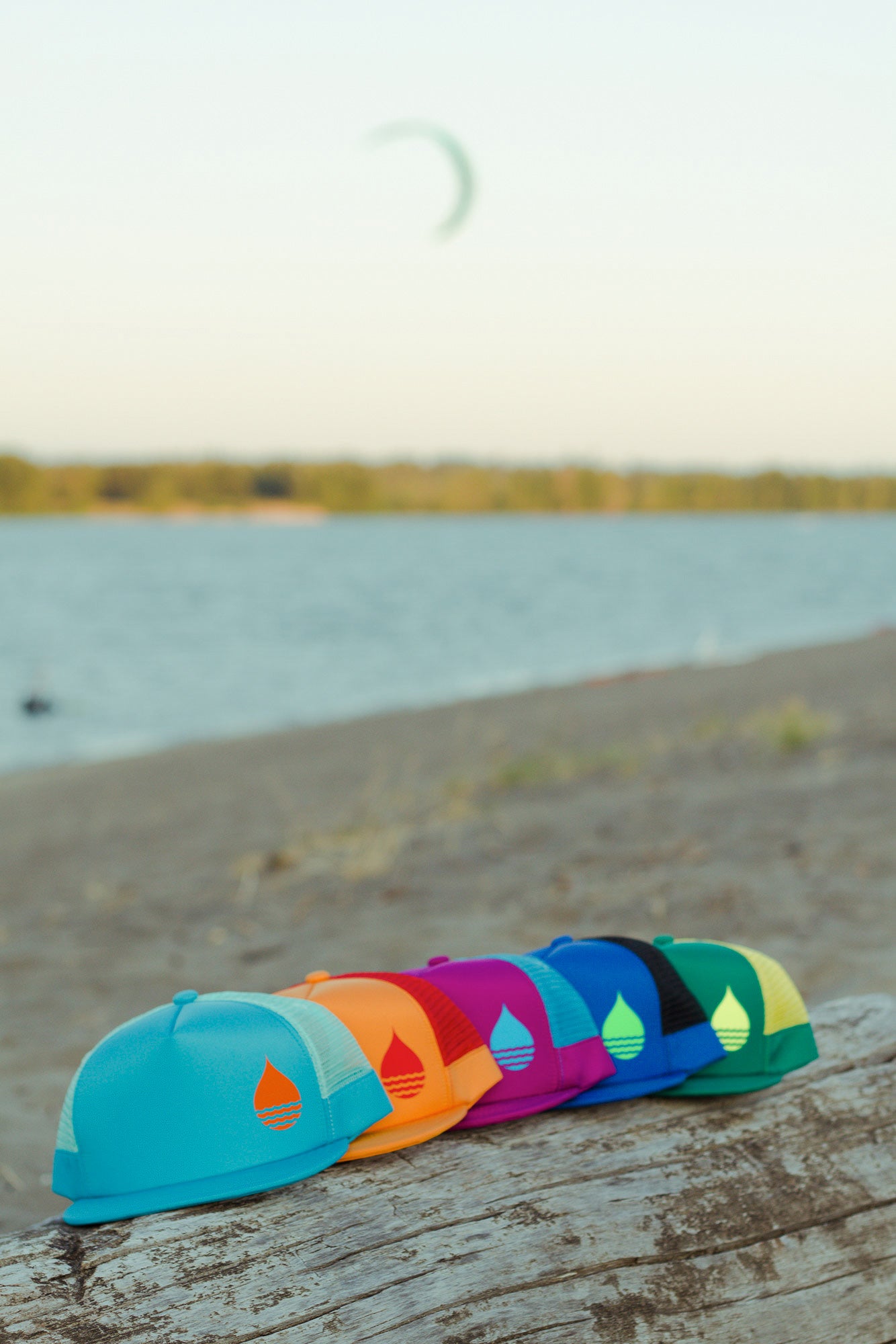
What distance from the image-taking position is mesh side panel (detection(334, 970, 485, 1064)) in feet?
7.27

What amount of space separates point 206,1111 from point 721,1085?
1.06m

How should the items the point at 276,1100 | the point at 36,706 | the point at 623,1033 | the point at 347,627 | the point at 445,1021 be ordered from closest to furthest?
the point at 276,1100 → the point at 445,1021 → the point at 623,1033 → the point at 36,706 → the point at 347,627

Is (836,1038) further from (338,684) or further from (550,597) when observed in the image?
(550,597)

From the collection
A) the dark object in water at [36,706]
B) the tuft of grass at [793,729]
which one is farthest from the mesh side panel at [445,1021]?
the dark object in water at [36,706]

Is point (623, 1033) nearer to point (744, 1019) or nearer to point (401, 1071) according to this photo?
point (744, 1019)

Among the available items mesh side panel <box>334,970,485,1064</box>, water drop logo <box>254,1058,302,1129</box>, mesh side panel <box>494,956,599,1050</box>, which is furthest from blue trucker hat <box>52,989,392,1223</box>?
mesh side panel <box>494,956,599,1050</box>

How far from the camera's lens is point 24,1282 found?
5.77ft

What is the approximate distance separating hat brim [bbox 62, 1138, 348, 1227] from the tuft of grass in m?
6.55

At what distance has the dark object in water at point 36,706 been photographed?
18.4 meters

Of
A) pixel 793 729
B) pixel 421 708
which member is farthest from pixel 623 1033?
pixel 421 708

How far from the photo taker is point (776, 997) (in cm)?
247

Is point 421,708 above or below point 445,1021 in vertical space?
below

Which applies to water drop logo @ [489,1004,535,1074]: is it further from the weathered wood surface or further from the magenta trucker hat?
the weathered wood surface

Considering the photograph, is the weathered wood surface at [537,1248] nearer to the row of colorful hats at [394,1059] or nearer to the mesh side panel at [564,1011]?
the row of colorful hats at [394,1059]
